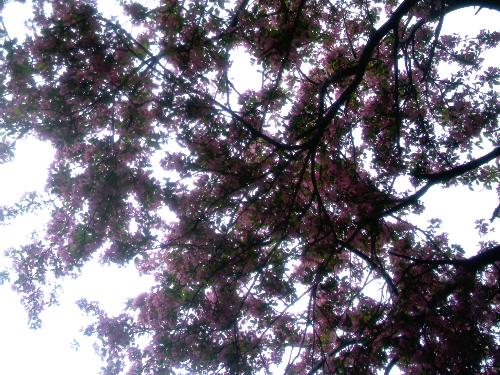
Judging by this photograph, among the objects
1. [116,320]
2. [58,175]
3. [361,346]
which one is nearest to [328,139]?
[361,346]

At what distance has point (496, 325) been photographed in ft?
21.1

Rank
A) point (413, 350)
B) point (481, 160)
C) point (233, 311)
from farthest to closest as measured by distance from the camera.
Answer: point (233, 311)
point (481, 160)
point (413, 350)

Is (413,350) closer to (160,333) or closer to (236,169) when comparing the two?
(236,169)

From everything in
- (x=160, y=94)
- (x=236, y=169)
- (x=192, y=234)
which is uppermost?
(x=160, y=94)

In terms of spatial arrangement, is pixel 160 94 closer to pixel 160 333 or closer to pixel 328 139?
pixel 328 139

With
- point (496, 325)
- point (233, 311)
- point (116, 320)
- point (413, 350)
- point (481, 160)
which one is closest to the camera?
point (413, 350)

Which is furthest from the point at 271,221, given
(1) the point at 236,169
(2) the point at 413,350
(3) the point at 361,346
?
(2) the point at 413,350

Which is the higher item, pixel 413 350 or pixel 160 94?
pixel 160 94

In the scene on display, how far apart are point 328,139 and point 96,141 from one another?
3772 millimetres

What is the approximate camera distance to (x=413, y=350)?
5375mm

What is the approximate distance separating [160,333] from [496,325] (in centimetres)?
557

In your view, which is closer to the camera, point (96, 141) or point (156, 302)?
point (96, 141)

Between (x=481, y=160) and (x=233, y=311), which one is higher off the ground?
(x=481, y=160)

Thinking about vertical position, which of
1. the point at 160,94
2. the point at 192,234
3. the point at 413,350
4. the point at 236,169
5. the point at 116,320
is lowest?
the point at 413,350
